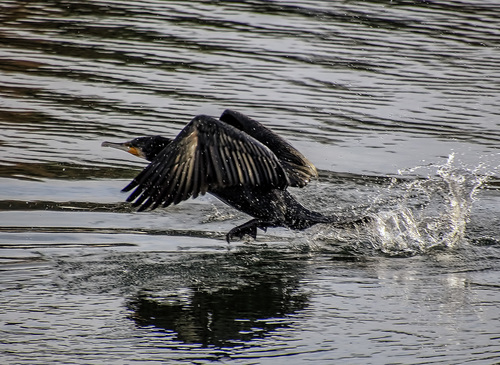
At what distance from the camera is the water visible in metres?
4.88

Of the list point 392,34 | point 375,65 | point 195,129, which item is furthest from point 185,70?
point 195,129

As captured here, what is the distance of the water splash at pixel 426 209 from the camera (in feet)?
21.7

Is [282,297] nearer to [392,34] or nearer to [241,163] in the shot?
[241,163]

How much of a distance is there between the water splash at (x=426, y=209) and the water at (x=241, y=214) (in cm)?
2

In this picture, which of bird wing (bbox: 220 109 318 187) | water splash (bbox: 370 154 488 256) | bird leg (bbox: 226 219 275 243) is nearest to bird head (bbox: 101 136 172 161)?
bird wing (bbox: 220 109 318 187)

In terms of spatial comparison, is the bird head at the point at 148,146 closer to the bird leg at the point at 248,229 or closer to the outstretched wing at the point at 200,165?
the bird leg at the point at 248,229

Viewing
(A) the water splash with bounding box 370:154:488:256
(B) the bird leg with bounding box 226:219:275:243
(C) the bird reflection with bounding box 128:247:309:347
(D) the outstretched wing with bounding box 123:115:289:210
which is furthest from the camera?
(A) the water splash with bounding box 370:154:488:256

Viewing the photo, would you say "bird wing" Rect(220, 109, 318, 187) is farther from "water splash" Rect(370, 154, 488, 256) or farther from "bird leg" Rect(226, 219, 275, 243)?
"water splash" Rect(370, 154, 488, 256)

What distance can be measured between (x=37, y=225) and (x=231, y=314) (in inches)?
79.5

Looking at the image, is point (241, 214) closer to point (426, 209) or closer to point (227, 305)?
point (426, 209)

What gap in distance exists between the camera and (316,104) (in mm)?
10234

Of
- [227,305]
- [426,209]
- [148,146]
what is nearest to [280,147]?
[148,146]

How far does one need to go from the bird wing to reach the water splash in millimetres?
579

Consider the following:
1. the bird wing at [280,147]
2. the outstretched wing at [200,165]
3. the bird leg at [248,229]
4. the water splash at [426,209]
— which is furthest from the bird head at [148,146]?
the water splash at [426,209]
